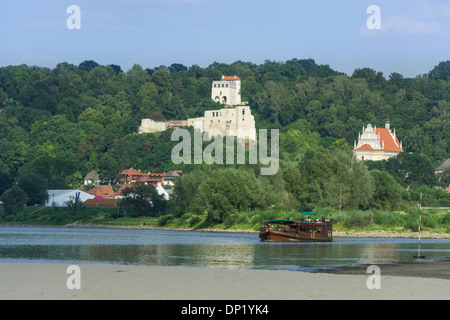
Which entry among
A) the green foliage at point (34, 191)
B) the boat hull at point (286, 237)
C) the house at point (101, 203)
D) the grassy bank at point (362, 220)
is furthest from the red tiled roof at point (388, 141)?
the boat hull at point (286, 237)

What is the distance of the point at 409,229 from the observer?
7656 cm

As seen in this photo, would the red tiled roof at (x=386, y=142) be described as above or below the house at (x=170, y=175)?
above

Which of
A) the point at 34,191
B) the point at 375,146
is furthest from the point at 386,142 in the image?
the point at 34,191

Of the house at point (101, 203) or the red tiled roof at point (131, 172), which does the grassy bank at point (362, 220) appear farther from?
the red tiled roof at point (131, 172)

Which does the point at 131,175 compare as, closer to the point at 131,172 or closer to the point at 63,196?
the point at 131,172

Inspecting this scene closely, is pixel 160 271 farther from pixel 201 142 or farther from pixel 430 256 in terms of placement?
pixel 201 142

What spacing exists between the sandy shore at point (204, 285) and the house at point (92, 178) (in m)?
141

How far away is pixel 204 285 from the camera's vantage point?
2619cm

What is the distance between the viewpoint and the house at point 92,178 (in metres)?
171

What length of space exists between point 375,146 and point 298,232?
120431mm

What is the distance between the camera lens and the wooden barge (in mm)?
61719

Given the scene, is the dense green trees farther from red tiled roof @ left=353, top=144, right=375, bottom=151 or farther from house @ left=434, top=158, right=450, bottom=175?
house @ left=434, top=158, right=450, bottom=175

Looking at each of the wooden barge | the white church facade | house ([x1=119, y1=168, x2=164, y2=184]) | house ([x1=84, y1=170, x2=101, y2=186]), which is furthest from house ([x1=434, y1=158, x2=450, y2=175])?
the wooden barge
